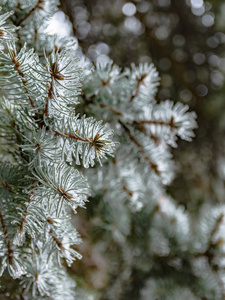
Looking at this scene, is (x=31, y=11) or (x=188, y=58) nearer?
(x=31, y=11)

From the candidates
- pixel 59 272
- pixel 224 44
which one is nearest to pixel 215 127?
pixel 224 44

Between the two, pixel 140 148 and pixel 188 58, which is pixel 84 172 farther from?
pixel 188 58

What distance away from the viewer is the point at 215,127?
1108mm

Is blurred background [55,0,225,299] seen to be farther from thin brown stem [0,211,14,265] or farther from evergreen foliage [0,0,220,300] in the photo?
thin brown stem [0,211,14,265]

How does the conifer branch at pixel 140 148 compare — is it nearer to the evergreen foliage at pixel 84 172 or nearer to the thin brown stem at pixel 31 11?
the evergreen foliage at pixel 84 172

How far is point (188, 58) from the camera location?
3.68 ft

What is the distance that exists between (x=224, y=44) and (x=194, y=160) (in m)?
0.38

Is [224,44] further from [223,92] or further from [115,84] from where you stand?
[115,84]

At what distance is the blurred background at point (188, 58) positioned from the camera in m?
1.06

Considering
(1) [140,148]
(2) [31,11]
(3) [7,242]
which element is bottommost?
(3) [7,242]

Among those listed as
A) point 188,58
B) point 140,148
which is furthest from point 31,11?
point 188,58

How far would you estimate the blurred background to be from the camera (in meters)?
1.06

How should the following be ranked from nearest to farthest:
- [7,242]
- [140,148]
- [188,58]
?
1. [7,242]
2. [140,148]
3. [188,58]

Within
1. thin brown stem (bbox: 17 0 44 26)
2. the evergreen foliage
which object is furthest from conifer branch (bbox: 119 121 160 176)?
thin brown stem (bbox: 17 0 44 26)
